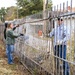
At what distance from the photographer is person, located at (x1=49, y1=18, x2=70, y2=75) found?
6.88 m

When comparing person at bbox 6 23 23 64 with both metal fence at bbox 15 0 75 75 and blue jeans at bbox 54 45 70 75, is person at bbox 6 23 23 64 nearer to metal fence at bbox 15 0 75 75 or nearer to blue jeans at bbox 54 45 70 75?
metal fence at bbox 15 0 75 75

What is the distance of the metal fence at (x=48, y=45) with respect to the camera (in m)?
6.52

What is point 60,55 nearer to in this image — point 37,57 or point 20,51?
point 37,57

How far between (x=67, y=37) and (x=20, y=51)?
248 inches

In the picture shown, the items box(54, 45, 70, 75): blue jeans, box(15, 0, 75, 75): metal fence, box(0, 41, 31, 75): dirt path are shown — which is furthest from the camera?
box(0, 41, 31, 75): dirt path

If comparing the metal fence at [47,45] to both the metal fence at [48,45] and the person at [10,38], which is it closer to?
the metal fence at [48,45]

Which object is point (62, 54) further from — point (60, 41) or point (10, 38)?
point (10, 38)

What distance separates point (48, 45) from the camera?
799cm

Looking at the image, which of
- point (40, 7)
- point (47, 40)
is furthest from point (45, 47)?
point (40, 7)

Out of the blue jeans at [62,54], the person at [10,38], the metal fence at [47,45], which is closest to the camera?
the metal fence at [47,45]

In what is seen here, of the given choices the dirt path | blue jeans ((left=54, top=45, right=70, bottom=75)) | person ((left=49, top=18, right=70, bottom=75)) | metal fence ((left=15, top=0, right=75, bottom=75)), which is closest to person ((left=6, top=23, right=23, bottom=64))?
the dirt path

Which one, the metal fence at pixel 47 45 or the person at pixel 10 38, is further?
the person at pixel 10 38

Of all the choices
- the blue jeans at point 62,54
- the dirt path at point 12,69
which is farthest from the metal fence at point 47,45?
the dirt path at point 12,69

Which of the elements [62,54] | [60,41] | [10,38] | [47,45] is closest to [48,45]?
[47,45]
